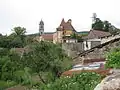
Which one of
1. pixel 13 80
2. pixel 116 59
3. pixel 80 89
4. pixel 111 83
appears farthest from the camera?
pixel 13 80

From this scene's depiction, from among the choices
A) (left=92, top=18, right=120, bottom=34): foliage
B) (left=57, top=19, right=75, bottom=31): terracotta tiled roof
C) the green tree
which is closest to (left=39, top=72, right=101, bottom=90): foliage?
the green tree

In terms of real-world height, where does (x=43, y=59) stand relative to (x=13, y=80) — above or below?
above

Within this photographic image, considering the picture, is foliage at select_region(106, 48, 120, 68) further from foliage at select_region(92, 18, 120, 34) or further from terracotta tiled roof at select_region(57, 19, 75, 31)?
terracotta tiled roof at select_region(57, 19, 75, 31)

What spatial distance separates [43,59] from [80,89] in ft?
82.8

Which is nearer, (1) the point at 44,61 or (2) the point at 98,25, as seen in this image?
(1) the point at 44,61

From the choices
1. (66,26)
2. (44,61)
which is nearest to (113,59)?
(44,61)

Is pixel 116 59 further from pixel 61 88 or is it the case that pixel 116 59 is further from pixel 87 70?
pixel 61 88

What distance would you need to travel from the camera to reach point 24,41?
245ft

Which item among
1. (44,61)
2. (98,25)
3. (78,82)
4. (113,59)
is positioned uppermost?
(98,25)

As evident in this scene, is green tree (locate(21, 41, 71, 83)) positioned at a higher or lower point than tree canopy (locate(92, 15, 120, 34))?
lower

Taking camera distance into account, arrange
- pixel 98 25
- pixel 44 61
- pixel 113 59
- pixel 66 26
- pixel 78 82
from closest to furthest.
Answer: pixel 113 59 < pixel 78 82 < pixel 44 61 < pixel 98 25 < pixel 66 26

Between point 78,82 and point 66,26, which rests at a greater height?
point 66,26

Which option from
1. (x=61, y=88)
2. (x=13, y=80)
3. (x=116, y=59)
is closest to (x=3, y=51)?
(x=13, y=80)

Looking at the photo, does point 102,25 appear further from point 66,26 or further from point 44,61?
point 44,61
